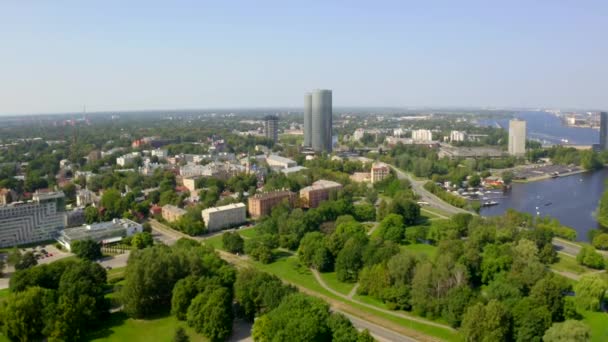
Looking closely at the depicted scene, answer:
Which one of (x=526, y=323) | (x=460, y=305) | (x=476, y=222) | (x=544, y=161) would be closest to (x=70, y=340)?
(x=460, y=305)

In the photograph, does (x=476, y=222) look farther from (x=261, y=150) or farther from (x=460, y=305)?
(x=261, y=150)

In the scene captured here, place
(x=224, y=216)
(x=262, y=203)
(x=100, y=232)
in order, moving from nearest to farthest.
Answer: (x=100, y=232) → (x=224, y=216) → (x=262, y=203)

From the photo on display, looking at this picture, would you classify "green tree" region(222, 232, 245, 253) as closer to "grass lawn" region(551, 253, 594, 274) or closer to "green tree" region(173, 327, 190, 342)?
"green tree" region(173, 327, 190, 342)

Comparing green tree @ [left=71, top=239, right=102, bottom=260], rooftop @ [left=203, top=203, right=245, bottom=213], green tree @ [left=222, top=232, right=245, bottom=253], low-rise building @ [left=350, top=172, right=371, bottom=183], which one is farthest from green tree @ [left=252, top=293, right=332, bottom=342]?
low-rise building @ [left=350, top=172, right=371, bottom=183]

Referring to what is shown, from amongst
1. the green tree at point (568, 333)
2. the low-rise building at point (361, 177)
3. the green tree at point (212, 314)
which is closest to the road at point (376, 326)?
the green tree at point (568, 333)

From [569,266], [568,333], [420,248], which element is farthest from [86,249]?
[569,266]

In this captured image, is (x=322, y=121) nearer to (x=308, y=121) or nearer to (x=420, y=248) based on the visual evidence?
(x=308, y=121)
